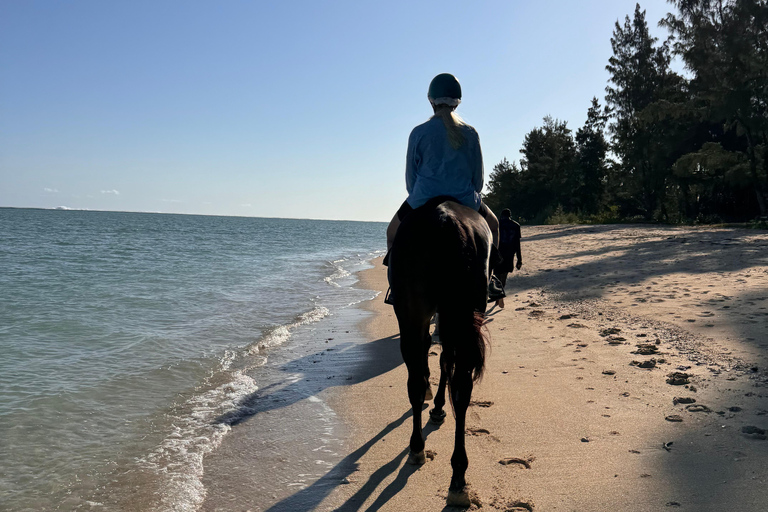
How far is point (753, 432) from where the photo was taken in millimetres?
3176

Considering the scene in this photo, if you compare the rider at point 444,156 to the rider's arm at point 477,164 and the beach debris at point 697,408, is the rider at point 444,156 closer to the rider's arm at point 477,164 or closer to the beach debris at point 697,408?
the rider's arm at point 477,164

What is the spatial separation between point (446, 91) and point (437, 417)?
256cm

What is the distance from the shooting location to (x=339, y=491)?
10.1ft

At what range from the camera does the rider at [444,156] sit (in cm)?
334

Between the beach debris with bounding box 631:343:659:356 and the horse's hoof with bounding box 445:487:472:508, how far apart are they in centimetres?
337

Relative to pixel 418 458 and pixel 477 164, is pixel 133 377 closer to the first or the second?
pixel 418 458

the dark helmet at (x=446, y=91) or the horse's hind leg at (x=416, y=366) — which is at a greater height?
the dark helmet at (x=446, y=91)

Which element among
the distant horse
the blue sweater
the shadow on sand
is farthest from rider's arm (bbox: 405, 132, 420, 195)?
the shadow on sand

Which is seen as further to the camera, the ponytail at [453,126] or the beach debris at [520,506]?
the ponytail at [453,126]

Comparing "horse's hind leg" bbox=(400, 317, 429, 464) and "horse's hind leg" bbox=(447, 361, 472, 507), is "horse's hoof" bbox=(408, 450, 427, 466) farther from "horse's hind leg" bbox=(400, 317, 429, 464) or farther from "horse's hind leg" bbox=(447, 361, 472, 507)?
"horse's hind leg" bbox=(447, 361, 472, 507)

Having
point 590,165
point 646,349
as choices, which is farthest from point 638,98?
point 646,349

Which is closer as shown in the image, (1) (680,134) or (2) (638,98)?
(1) (680,134)

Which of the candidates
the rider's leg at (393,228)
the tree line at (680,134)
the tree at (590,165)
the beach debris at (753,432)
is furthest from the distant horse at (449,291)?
the tree at (590,165)

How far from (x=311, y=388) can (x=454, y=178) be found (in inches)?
122
